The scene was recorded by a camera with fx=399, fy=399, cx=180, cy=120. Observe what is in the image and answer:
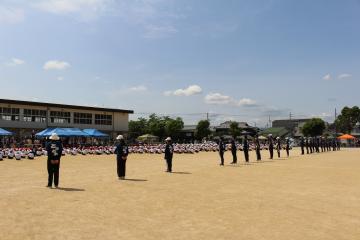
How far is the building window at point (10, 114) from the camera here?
50487 mm

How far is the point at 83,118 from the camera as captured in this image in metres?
60.7

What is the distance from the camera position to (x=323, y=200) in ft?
37.5

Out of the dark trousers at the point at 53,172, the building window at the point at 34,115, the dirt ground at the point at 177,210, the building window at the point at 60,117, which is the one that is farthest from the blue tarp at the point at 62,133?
the dark trousers at the point at 53,172

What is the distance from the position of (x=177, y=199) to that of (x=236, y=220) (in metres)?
2.95

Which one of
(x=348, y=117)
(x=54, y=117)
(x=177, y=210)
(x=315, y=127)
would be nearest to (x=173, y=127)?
(x=315, y=127)

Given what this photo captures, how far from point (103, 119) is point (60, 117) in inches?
319

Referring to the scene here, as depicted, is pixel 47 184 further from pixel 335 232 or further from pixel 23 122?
pixel 23 122

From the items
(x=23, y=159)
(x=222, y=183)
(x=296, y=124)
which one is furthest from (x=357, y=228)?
(x=296, y=124)

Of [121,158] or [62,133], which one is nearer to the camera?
[121,158]

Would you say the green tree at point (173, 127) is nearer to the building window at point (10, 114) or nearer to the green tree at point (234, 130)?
the green tree at point (234, 130)

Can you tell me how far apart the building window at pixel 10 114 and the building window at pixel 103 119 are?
13.3 meters

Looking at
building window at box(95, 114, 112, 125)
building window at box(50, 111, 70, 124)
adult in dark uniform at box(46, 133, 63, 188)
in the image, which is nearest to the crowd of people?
adult in dark uniform at box(46, 133, 63, 188)

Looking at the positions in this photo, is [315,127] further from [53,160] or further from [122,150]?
[53,160]

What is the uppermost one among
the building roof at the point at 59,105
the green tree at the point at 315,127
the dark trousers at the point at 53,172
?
the building roof at the point at 59,105
